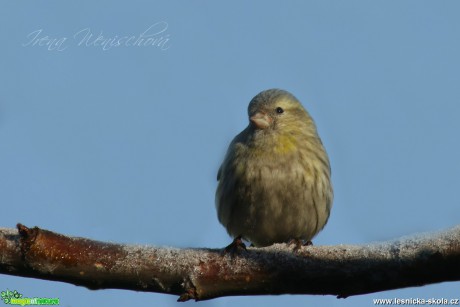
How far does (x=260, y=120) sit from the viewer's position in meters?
6.58

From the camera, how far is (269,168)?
610 cm

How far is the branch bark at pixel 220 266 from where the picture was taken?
301cm

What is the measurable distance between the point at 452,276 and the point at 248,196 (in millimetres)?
3302

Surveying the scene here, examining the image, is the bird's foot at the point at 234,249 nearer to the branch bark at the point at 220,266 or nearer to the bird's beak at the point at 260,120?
the branch bark at the point at 220,266

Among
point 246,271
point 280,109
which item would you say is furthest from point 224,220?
point 246,271

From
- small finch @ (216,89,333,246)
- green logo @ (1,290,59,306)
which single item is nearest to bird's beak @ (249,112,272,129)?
small finch @ (216,89,333,246)

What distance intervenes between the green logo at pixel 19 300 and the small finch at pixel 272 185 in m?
2.35

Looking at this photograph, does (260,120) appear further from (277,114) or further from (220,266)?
(220,266)

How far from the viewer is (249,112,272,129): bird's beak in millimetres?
6539

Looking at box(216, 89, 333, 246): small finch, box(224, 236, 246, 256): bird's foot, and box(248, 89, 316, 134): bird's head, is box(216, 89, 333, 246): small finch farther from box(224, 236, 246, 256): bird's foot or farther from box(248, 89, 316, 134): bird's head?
box(224, 236, 246, 256): bird's foot

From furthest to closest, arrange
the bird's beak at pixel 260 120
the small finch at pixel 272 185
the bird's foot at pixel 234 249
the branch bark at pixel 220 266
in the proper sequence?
1. the bird's beak at pixel 260 120
2. the small finch at pixel 272 185
3. the bird's foot at pixel 234 249
4. the branch bark at pixel 220 266

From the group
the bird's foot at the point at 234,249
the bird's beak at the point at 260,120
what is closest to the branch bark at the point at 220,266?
the bird's foot at the point at 234,249

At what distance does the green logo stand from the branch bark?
34.0 inches

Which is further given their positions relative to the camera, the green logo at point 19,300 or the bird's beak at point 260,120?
the bird's beak at point 260,120
